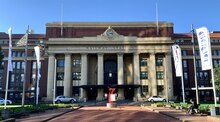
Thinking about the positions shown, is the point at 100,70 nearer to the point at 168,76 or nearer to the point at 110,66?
the point at 110,66

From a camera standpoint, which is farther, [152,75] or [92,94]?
[92,94]

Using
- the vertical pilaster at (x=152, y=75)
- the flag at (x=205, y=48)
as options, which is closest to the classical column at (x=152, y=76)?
the vertical pilaster at (x=152, y=75)

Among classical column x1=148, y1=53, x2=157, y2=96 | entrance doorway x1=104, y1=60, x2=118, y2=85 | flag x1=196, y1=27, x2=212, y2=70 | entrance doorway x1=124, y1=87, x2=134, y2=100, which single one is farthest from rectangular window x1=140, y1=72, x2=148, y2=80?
flag x1=196, y1=27, x2=212, y2=70

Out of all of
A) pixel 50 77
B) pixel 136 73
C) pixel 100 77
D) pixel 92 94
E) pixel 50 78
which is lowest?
pixel 92 94

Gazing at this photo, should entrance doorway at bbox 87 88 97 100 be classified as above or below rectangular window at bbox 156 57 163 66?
below

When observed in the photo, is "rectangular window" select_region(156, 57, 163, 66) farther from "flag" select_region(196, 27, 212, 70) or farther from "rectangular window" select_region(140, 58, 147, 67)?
"flag" select_region(196, 27, 212, 70)

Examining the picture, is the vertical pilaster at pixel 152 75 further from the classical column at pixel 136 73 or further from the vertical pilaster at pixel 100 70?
the vertical pilaster at pixel 100 70

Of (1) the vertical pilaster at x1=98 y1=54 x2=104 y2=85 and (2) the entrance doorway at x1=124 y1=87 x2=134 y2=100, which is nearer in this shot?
(1) the vertical pilaster at x1=98 y1=54 x2=104 y2=85

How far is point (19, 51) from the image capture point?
77.2 m

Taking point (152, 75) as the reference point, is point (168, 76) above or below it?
below

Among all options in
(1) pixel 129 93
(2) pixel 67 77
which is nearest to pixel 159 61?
(1) pixel 129 93

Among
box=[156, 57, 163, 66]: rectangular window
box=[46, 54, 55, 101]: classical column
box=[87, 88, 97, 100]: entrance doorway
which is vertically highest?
box=[156, 57, 163, 66]: rectangular window

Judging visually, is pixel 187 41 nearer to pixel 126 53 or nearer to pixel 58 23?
pixel 126 53

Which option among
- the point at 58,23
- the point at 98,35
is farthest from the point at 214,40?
the point at 58,23
